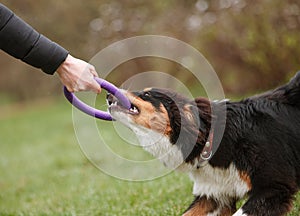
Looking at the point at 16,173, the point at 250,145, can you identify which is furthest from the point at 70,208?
the point at 16,173

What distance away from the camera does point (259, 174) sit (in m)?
4.09

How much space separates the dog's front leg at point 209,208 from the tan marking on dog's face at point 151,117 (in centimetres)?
76

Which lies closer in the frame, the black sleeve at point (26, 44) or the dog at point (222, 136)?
the black sleeve at point (26, 44)

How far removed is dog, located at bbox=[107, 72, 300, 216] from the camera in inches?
165

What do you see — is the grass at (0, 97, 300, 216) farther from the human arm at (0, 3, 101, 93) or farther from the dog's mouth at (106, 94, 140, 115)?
the human arm at (0, 3, 101, 93)

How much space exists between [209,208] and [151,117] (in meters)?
1.00

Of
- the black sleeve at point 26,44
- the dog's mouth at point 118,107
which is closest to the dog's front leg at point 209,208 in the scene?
the dog's mouth at point 118,107

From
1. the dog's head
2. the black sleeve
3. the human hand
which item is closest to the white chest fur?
the dog's head

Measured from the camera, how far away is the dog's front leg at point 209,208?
4551 mm

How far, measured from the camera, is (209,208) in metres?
4.57

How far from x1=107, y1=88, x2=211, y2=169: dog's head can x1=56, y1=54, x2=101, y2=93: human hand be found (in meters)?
0.59

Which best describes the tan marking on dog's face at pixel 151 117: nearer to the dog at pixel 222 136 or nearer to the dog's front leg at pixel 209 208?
the dog at pixel 222 136

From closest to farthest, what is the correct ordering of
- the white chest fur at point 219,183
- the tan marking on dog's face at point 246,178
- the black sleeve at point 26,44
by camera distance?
the black sleeve at point 26,44, the tan marking on dog's face at point 246,178, the white chest fur at point 219,183

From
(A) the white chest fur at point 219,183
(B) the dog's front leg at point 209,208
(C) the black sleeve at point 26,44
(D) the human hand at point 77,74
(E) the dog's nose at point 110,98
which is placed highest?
(C) the black sleeve at point 26,44
